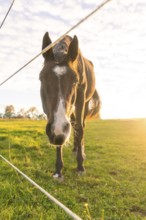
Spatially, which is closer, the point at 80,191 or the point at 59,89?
the point at 59,89

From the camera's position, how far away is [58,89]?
3406 mm

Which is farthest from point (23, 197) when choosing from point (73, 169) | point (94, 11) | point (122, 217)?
point (94, 11)

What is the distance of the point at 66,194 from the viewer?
152 inches

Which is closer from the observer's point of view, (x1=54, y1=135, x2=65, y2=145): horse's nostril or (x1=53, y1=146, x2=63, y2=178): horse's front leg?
(x1=54, y1=135, x2=65, y2=145): horse's nostril

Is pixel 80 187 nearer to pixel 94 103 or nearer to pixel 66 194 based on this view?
pixel 66 194

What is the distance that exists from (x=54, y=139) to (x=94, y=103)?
5.70m

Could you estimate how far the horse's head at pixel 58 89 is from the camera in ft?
9.82

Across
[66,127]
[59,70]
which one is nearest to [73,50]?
[59,70]

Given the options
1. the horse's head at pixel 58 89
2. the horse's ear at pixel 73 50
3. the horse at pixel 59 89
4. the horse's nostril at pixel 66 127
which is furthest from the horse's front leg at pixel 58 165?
the horse's nostril at pixel 66 127

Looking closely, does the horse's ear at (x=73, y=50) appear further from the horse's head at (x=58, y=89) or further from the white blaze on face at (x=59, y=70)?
the white blaze on face at (x=59, y=70)

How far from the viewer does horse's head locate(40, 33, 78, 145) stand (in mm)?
2994

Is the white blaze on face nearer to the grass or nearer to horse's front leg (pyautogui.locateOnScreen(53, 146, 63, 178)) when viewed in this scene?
the grass

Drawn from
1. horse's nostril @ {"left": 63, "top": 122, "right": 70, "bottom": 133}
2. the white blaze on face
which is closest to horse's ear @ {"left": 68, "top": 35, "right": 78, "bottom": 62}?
the white blaze on face

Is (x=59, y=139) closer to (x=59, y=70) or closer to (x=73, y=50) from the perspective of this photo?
Answer: (x=59, y=70)
